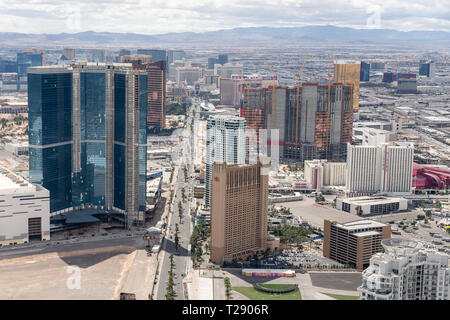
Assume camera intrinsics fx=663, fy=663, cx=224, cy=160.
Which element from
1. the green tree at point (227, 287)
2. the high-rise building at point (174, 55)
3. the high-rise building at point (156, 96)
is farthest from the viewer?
the high-rise building at point (174, 55)

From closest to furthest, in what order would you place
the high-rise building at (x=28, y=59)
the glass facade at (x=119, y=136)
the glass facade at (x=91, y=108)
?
the glass facade at (x=119, y=136) → the glass facade at (x=91, y=108) → the high-rise building at (x=28, y=59)

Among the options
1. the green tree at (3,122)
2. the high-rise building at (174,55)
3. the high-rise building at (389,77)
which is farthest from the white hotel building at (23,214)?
the high-rise building at (389,77)

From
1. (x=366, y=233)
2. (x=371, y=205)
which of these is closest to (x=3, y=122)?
(x=371, y=205)

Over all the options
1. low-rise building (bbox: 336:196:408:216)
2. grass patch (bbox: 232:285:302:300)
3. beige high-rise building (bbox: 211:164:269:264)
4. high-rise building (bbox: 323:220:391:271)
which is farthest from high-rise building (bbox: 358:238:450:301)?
low-rise building (bbox: 336:196:408:216)

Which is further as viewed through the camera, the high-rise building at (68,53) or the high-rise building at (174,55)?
the high-rise building at (174,55)

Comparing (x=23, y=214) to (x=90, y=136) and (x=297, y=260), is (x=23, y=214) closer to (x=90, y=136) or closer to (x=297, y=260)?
(x=90, y=136)

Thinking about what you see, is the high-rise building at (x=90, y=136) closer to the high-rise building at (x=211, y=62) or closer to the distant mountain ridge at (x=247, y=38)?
the distant mountain ridge at (x=247, y=38)

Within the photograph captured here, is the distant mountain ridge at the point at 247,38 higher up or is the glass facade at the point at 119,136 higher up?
the distant mountain ridge at the point at 247,38
